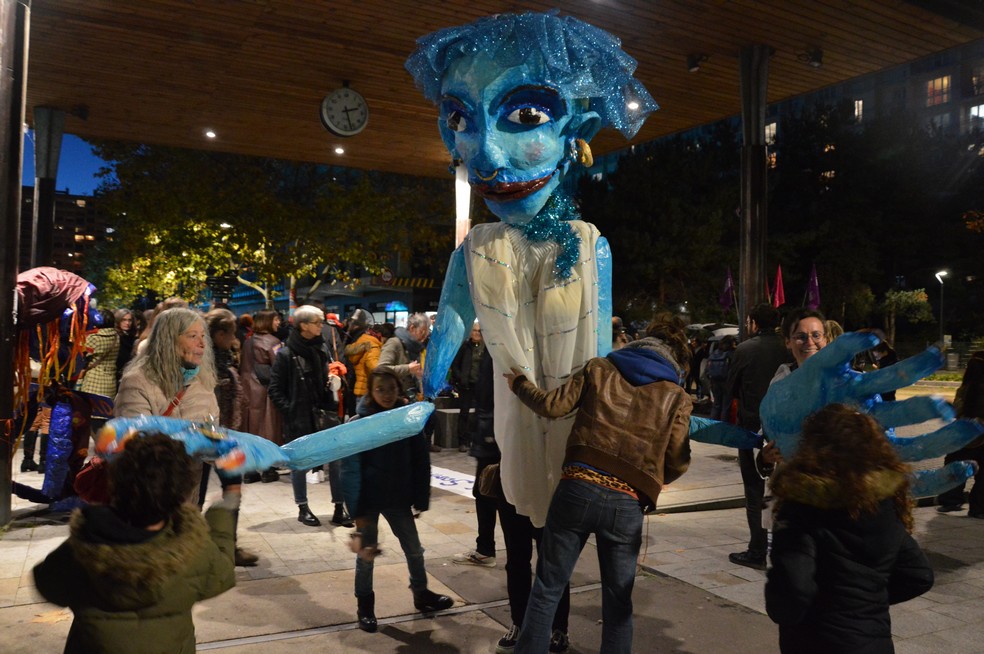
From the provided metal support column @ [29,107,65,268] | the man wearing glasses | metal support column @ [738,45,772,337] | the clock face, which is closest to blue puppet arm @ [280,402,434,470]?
the man wearing glasses

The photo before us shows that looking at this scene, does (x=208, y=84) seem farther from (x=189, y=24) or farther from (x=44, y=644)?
(x=44, y=644)

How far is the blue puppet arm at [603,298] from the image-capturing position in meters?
3.28

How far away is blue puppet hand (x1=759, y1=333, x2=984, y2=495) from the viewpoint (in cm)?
255

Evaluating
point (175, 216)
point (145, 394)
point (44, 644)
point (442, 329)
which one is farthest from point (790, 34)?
point (175, 216)

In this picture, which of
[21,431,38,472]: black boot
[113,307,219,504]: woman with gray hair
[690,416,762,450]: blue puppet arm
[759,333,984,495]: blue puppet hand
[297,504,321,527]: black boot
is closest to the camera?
[759,333,984,495]: blue puppet hand

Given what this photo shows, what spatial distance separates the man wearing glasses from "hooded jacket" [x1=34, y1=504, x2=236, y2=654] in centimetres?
387

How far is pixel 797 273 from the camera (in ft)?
92.8

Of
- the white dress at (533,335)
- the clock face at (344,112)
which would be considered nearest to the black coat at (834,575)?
the white dress at (533,335)

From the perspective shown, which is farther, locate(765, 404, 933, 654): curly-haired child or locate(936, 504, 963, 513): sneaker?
locate(936, 504, 963, 513): sneaker

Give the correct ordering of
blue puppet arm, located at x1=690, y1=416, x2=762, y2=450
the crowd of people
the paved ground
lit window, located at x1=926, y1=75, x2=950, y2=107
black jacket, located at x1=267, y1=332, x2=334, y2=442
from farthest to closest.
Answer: lit window, located at x1=926, y1=75, x2=950, y2=107 → black jacket, located at x1=267, y1=332, x2=334, y2=442 → the paved ground → blue puppet arm, located at x1=690, y1=416, x2=762, y2=450 → the crowd of people

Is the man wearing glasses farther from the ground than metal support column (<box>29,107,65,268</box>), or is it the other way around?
metal support column (<box>29,107,65,268</box>)

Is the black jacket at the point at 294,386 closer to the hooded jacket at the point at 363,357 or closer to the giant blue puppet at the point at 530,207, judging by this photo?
the hooded jacket at the point at 363,357

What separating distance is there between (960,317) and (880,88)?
48457 millimetres

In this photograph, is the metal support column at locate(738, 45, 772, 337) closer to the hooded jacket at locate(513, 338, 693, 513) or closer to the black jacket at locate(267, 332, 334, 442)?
the black jacket at locate(267, 332, 334, 442)
